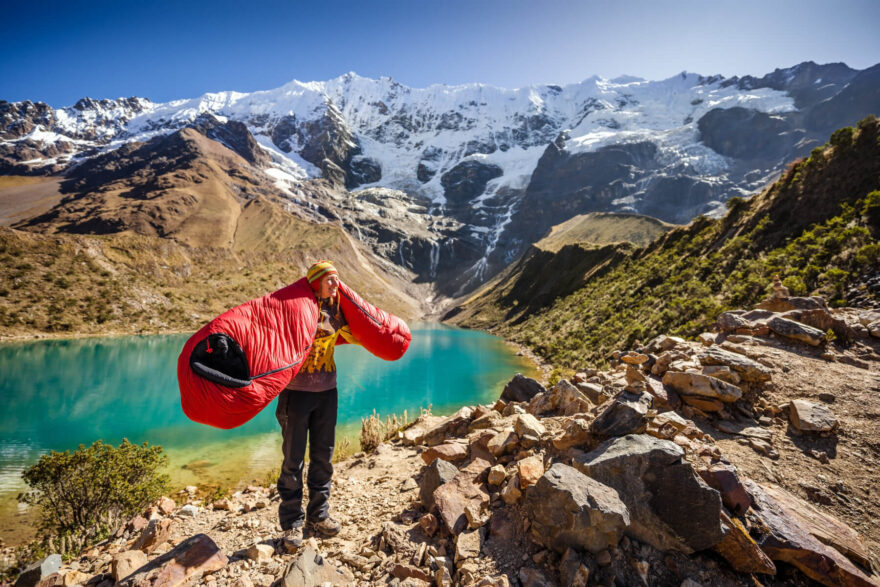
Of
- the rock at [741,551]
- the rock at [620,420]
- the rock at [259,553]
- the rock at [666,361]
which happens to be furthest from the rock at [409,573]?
the rock at [666,361]

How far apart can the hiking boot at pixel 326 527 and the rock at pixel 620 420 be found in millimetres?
3075

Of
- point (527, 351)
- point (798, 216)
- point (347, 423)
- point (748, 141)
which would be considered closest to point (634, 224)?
point (527, 351)

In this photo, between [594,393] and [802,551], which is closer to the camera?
[802,551]

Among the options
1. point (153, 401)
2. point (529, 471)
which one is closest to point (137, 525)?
point (529, 471)

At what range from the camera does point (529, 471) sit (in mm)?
3777

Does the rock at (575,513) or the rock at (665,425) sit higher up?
the rock at (665,425)

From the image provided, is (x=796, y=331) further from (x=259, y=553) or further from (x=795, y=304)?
(x=259, y=553)

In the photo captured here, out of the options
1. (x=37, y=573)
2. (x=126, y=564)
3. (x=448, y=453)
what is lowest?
(x=37, y=573)

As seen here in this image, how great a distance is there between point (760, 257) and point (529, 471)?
21173 mm

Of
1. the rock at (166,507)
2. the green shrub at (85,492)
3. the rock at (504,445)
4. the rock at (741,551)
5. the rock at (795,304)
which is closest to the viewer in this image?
the rock at (741,551)

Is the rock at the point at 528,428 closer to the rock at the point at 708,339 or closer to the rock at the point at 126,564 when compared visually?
the rock at the point at 126,564

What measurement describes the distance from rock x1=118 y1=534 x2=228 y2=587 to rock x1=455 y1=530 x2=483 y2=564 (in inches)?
89.0

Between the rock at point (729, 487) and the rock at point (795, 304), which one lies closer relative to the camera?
the rock at point (729, 487)

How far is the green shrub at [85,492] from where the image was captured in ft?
20.8
